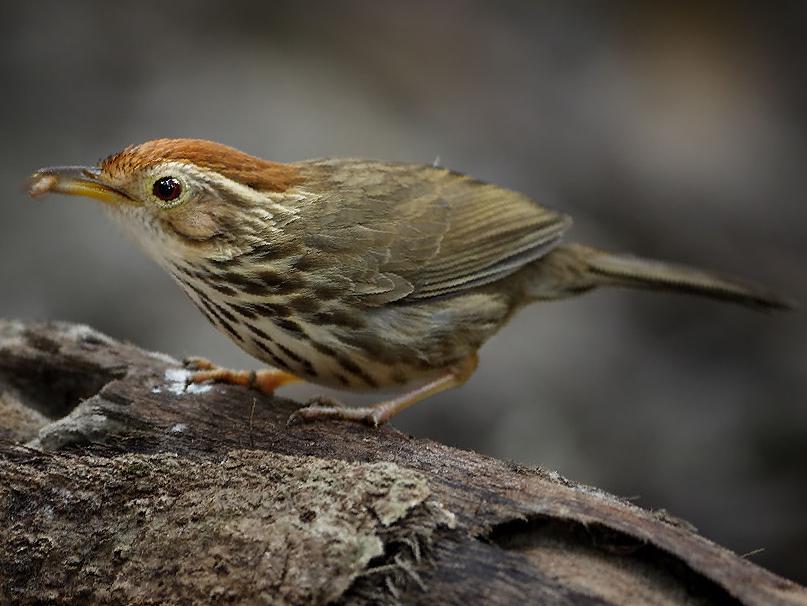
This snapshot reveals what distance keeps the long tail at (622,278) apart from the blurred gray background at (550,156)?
5.88ft

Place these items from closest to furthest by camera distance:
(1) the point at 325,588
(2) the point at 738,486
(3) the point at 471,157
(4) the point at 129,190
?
1. (1) the point at 325,588
2. (4) the point at 129,190
3. (2) the point at 738,486
4. (3) the point at 471,157

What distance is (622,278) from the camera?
448 centimetres

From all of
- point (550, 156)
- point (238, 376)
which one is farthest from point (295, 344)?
point (550, 156)

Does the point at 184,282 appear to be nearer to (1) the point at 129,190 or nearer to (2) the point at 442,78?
(1) the point at 129,190

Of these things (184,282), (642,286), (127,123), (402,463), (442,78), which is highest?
(442,78)

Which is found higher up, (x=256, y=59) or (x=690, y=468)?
(x=256, y=59)

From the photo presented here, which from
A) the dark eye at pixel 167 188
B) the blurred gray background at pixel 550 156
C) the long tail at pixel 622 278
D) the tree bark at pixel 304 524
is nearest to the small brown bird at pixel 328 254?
the dark eye at pixel 167 188

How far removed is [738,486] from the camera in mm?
6113

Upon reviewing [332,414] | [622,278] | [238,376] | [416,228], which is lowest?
[332,414]

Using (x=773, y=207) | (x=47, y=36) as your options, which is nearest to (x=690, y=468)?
(x=773, y=207)

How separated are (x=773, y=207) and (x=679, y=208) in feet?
3.00

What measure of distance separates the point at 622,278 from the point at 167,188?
82.9 inches

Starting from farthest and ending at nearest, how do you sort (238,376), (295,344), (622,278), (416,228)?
(622,278)
(416,228)
(238,376)
(295,344)

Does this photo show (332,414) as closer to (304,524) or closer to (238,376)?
(238,376)
